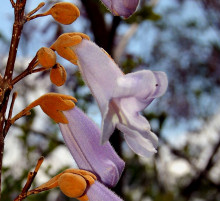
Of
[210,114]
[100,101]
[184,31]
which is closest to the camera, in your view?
[100,101]

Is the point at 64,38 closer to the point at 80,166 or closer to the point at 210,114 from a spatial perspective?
the point at 80,166

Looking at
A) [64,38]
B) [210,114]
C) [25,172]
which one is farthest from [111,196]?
[210,114]

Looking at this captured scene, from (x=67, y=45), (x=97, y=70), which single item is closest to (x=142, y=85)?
(x=97, y=70)

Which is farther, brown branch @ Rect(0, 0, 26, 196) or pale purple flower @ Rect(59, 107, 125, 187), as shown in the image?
pale purple flower @ Rect(59, 107, 125, 187)

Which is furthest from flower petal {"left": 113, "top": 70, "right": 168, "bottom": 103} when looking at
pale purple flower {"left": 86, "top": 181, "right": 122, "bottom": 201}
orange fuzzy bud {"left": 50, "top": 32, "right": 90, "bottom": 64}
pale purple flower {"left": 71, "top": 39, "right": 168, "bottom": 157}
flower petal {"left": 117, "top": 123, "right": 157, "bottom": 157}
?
pale purple flower {"left": 86, "top": 181, "right": 122, "bottom": 201}

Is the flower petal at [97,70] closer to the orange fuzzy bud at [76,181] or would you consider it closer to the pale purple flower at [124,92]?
the pale purple flower at [124,92]

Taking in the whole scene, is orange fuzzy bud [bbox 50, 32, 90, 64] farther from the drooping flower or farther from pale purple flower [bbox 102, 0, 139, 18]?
pale purple flower [bbox 102, 0, 139, 18]

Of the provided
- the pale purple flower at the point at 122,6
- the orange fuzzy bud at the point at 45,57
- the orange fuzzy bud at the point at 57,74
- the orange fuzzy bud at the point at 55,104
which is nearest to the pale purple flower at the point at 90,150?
the orange fuzzy bud at the point at 55,104
